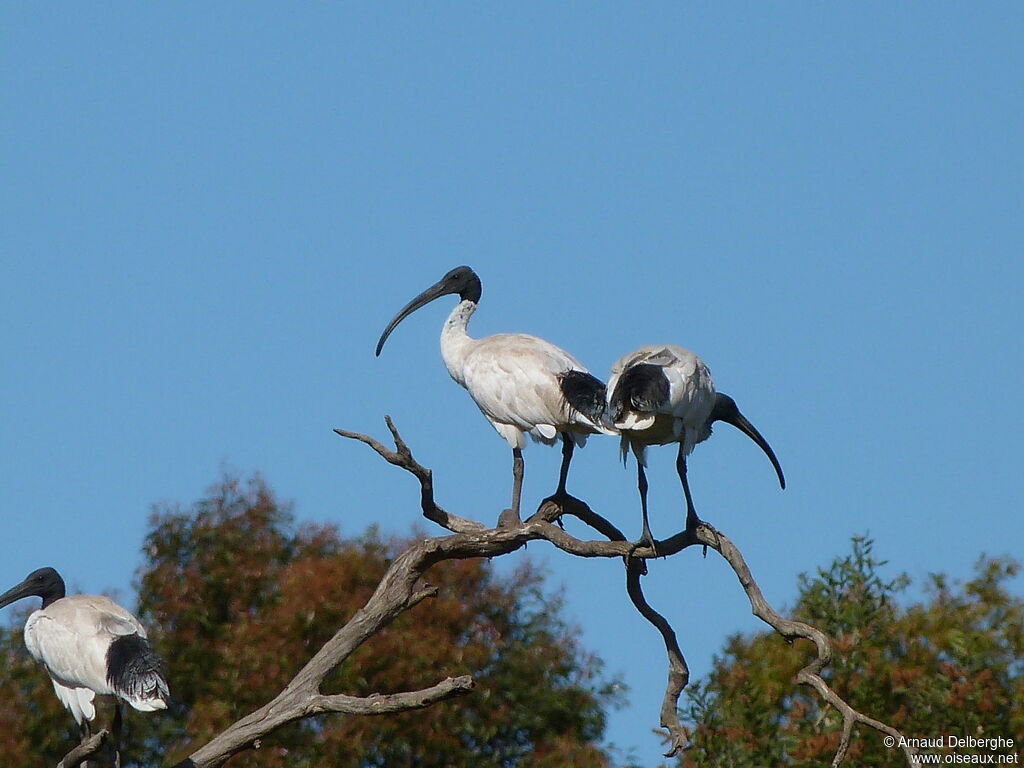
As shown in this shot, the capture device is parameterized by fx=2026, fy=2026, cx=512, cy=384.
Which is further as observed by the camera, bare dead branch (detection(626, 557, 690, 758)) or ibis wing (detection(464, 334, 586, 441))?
ibis wing (detection(464, 334, 586, 441))

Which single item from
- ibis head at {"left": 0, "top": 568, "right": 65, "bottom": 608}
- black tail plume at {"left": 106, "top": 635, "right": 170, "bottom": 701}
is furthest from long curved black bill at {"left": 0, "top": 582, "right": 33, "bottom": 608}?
black tail plume at {"left": 106, "top": 635, "right": 170, "bottom": 701}

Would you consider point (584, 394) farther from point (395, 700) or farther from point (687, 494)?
point (395, 700)

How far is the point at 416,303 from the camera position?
12.1m

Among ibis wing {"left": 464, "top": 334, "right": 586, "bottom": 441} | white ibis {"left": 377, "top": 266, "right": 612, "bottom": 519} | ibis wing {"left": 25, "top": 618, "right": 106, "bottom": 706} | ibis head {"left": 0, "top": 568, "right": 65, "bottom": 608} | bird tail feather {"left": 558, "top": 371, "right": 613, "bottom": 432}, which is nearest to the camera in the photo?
bird tail feather {"left": 558, "top": 371, "right": 613, "bottom": 432}

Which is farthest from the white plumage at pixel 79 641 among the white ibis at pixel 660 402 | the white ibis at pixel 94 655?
the white ibis at pixel 660 402

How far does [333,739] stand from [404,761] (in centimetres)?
88

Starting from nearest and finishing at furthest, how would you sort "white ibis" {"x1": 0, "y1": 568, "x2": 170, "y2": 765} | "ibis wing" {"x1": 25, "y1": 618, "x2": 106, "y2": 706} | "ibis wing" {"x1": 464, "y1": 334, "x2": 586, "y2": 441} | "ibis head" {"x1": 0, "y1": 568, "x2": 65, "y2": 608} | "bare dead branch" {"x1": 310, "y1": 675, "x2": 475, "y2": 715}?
"bare dead branch" {"x1": 310, "y1": 675, "x2": 475, "y2": 715} → "ibis wing" {"x1": 464, "y1": 334, "x2": 586, "y2": 441} → "white ibis" {"x1": 0, "y1": 568, "x2": 170, "y2": 765} → "ibis wing" {"x1": 25, "y1": 618, "x2": 106, "y2": 706} → "ibis head" {"x1": 0, "y1": 568, "x2": 65, "y2": 608}

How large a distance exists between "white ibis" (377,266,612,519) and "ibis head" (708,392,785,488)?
631 mm

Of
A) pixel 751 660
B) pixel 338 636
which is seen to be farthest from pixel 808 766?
pixel 338 636

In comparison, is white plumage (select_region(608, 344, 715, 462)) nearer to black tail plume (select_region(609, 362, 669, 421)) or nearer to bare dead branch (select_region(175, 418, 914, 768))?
black tail plume (select_region(609, 362, 669, 421))

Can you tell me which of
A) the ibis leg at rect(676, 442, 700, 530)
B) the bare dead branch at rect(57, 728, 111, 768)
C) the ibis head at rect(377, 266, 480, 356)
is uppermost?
the ibis head at rect(377, 266, 480, 356)

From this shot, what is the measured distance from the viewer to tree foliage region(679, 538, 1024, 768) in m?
13.8

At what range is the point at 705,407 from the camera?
9.62 m

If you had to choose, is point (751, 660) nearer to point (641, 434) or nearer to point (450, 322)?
point (450, 322)
